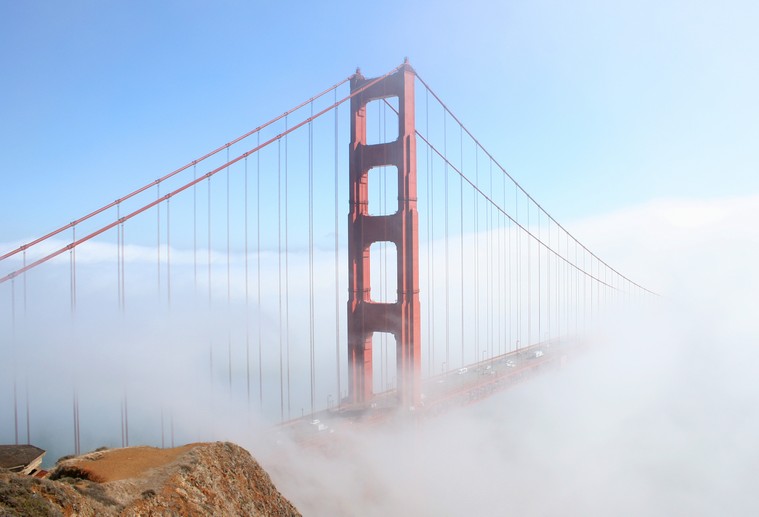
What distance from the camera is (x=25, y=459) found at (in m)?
11.2

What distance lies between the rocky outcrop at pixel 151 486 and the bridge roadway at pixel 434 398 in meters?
5.98

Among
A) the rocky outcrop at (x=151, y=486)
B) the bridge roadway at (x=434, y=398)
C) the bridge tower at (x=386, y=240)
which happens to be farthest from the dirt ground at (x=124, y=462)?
the bridge tower at (x=386, y=240)

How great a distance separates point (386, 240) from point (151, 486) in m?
13.2

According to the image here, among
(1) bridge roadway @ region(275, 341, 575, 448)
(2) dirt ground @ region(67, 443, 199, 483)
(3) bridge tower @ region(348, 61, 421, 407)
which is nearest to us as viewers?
(2) dirt ground @ region(67, 443, 199, 483)

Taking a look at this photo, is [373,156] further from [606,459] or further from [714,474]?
[714,474]

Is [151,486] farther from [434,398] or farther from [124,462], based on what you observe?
[434,398]

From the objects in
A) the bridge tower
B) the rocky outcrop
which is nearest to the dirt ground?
the rocky outcrop

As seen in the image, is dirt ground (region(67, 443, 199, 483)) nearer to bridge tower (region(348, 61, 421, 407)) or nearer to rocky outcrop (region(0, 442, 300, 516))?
rocky outcrop (region(0, 442, 300, 516))

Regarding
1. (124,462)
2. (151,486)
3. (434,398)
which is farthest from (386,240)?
(151,486)

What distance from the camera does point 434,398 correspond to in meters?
21.5

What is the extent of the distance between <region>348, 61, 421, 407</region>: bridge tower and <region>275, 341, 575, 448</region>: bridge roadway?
86cm

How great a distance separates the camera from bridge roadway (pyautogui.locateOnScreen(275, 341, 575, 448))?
16125 mm

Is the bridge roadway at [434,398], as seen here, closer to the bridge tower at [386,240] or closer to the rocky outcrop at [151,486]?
the bridge tower at [386,240]

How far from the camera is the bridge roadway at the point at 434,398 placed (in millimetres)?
16125
